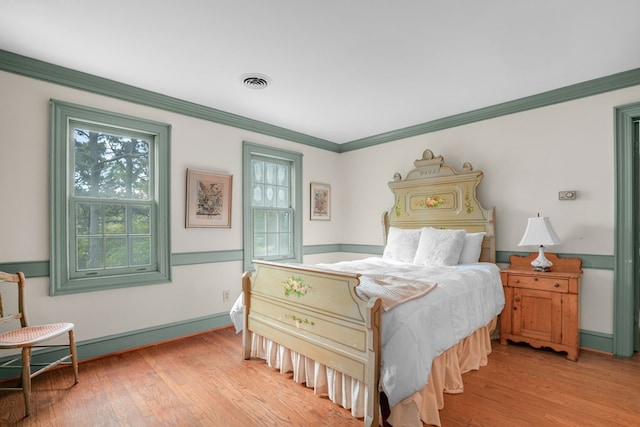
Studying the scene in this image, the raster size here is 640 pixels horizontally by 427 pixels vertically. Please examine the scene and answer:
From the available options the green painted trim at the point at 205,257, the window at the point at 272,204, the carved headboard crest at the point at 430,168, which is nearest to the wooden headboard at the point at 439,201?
the carved headboard crest at the point at 430,168

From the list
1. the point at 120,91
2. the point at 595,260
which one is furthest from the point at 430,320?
the point at 120,91

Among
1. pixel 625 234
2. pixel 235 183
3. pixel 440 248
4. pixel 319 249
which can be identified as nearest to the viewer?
pixel 625 234

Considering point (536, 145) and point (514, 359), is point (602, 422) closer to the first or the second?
point (514, 359)

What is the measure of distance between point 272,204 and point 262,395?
101 inches

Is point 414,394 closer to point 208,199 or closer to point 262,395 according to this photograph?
point 262,395

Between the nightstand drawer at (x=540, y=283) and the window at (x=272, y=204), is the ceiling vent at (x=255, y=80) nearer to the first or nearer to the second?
the window at (x=272, y=204)

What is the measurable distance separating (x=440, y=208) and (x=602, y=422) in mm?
2424

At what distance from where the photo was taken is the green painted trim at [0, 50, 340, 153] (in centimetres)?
257

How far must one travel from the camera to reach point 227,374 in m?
2.60

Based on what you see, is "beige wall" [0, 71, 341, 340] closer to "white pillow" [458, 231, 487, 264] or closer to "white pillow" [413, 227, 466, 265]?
"white pillow" [413, 227, 466, 265]

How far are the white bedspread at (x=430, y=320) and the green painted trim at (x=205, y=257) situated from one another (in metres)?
1.55

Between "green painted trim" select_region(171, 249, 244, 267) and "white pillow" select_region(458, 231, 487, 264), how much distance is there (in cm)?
252

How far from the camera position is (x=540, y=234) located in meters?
3.01

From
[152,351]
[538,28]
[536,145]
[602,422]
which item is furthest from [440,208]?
[152,351]
